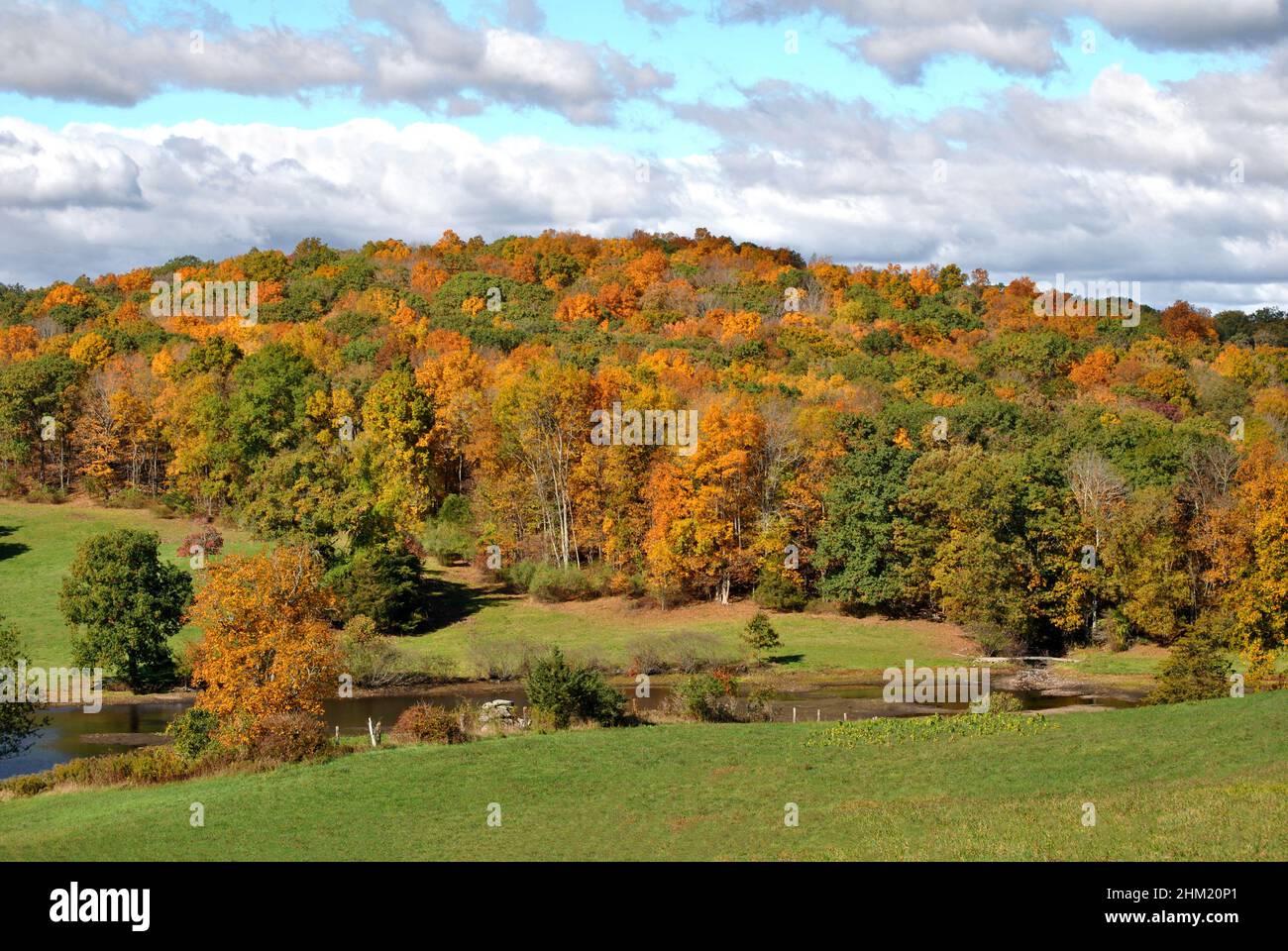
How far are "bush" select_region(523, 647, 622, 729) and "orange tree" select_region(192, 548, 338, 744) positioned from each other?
290 inches

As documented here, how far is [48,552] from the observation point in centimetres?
7819

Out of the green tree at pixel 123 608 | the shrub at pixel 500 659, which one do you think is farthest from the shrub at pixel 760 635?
the green tree at pixel 123 608

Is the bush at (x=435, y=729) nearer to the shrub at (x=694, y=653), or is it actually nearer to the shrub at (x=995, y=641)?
the shrub at (x=694, y=653)

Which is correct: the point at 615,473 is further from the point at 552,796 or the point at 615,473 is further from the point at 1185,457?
the point at 552,796

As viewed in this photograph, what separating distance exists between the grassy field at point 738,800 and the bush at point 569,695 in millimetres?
2910

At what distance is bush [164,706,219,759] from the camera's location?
3903 cm

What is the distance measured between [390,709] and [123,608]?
1347 cm

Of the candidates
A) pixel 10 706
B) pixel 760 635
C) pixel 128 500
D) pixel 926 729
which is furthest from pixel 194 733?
pixel 128 500

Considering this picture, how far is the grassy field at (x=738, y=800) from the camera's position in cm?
2525

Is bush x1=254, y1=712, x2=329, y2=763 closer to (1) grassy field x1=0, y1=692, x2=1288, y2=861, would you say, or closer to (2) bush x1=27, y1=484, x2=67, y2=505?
(1) grassy field x1=0, y1=692, x2=1288, y2=861

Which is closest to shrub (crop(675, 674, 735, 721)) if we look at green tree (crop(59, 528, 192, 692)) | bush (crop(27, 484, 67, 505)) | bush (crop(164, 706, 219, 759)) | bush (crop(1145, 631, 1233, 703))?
bush (crop(1145, 631, 1233, 703))
